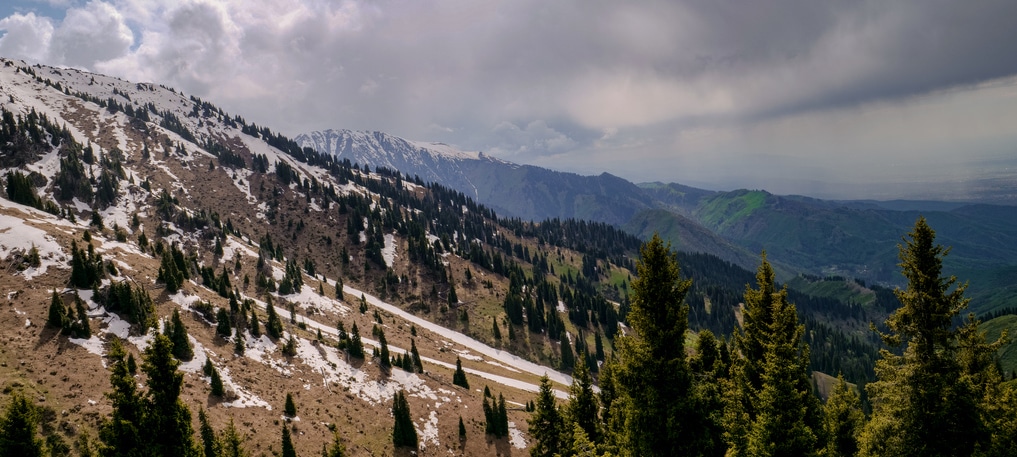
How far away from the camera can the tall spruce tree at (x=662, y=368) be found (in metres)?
19.2

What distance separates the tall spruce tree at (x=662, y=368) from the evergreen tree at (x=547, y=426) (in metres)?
19.6

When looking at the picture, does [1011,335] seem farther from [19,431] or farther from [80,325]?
[80,325]

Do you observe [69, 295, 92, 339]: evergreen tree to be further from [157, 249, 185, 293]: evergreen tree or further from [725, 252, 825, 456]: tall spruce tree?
[725, 252, 825, 456]: tall spruce tree

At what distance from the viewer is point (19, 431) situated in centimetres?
2120

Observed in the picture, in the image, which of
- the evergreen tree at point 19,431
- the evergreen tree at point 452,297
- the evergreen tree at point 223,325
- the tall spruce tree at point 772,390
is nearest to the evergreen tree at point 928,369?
the tall spruce tree at point 772,390

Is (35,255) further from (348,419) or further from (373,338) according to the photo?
(373,338)

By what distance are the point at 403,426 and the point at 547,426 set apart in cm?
2818

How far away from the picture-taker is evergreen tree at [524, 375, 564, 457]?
125 feet

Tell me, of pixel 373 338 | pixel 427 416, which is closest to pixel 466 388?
pixel 427 416

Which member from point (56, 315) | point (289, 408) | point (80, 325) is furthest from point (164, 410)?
point (56, 315)

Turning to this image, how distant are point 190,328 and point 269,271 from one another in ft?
227

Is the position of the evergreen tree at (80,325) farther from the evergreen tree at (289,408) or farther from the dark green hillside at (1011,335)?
the dark green hillside at (1011,335)

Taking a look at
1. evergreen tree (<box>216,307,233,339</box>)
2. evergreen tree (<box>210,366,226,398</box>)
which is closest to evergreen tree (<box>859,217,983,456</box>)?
evergreen tree (<box>210,366,226,398</box>)

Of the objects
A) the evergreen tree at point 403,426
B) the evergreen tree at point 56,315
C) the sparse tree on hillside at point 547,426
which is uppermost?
the evergreen tree at point 56,315
